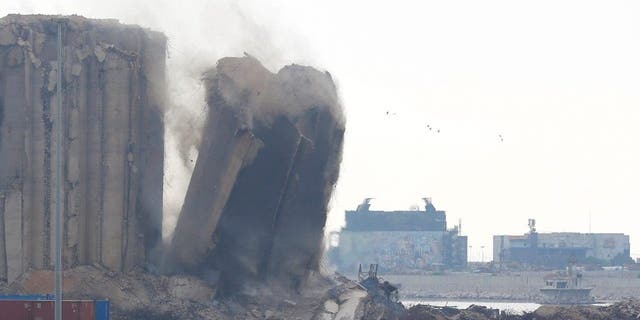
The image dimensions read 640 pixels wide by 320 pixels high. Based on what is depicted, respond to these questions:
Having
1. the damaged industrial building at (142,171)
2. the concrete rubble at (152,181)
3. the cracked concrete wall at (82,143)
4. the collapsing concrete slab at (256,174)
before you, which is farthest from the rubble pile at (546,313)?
the cracked concrete wall at (82,143)

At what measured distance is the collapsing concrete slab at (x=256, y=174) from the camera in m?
71.2

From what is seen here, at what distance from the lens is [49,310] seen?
52.7m

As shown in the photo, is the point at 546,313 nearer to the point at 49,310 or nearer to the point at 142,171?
the point at 142,171

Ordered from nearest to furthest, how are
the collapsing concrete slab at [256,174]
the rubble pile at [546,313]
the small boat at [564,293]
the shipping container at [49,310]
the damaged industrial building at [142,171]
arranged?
the shipping container at [49,310]
the damaged industrial building at [142,171]
the collapsing concrete slab at [256,174]
the rubble pile at [546,313]
the small boat at [564,293]

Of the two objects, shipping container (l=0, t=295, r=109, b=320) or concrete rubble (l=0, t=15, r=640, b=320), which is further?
concrete rubble (l=0, t=15, r=640, b=320)

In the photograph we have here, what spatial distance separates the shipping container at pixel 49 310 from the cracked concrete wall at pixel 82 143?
15.4m

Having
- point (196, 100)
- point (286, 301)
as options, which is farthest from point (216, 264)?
point (196, 100)

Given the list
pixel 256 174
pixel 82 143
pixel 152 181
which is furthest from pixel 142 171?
pixel 256 174

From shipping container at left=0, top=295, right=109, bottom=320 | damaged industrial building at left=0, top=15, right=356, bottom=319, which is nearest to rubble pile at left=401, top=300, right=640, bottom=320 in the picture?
damaged industrial building at left=0, top=15, right=356, bottom=319

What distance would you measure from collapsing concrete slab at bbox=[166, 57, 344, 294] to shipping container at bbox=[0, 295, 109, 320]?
721 inches

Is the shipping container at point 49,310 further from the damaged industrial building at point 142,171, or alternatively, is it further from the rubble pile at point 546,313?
the rubble pile at point 546,313

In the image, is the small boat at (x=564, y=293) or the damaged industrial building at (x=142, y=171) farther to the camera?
the small boat at (x=564, y=293)

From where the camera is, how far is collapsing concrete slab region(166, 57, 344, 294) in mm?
71188

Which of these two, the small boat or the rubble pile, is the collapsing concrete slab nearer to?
the rubble pile
